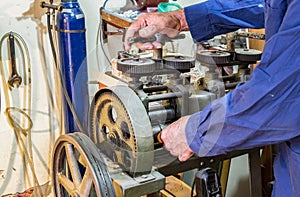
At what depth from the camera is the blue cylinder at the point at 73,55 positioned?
1.60m

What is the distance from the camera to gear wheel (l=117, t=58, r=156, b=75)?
1112 millimetres

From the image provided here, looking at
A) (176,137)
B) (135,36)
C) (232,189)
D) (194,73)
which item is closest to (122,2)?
(135,36)

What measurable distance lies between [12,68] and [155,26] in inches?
33.1

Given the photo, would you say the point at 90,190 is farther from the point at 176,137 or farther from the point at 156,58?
the point at 156,58

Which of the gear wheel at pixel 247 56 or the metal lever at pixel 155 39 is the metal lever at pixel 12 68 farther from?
the gear wheel at pixel 247 56

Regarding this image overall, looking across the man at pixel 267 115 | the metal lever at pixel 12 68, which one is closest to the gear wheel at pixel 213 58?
the man at pixel 267 115

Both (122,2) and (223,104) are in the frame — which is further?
(122,2)

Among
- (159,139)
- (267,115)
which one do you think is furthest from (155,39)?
(267,115)

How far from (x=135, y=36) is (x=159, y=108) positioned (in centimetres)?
32

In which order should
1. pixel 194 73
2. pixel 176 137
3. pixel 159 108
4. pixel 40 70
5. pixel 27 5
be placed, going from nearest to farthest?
1. pixel 176 137
2. pixel 159 108
3. pixel 194 73
4. pixel 27 5
5. pixel 40 70

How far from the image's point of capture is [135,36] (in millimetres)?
1332

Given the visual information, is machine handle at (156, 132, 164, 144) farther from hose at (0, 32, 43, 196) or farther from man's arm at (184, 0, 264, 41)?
hose at (0, 32, 43, 196)

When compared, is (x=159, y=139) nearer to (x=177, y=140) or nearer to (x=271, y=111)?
(x=177, y=140)

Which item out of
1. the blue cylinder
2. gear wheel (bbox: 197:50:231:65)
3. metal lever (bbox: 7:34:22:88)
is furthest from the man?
metal lever (bbox: 7:34:22:88)
